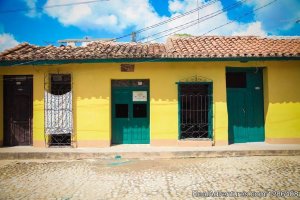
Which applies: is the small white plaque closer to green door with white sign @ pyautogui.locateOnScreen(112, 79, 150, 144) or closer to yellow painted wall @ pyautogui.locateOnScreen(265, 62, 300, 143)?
green door with white sign @ pyautogui.locateOnScreen(112, 79, 150, 144)

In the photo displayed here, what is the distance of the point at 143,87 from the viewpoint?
10125mm

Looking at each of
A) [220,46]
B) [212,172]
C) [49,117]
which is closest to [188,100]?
[220,46]

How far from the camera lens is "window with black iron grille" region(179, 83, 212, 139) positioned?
987cm

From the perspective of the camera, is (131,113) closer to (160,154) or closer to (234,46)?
(160,154)

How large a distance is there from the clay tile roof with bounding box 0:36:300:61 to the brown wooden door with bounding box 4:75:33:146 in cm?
117

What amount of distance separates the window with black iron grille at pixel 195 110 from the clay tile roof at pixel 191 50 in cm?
136

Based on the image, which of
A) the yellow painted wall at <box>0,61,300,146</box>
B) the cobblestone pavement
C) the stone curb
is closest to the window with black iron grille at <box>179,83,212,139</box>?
the yellow painted wall at <box>0,61,300,146</box>

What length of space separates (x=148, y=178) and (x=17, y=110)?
6.71m

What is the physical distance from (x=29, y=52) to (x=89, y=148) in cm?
461

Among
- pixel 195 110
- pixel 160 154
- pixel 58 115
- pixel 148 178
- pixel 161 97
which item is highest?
pixel 161 97

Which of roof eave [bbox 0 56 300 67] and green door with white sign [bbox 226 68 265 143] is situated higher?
roof eave [bbox 0 56 300 67]

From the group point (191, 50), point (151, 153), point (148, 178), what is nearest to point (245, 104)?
point (191, 50)

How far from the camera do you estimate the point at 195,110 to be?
9.95 metres

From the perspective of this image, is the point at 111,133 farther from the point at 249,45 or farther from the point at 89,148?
the point at 249,45
